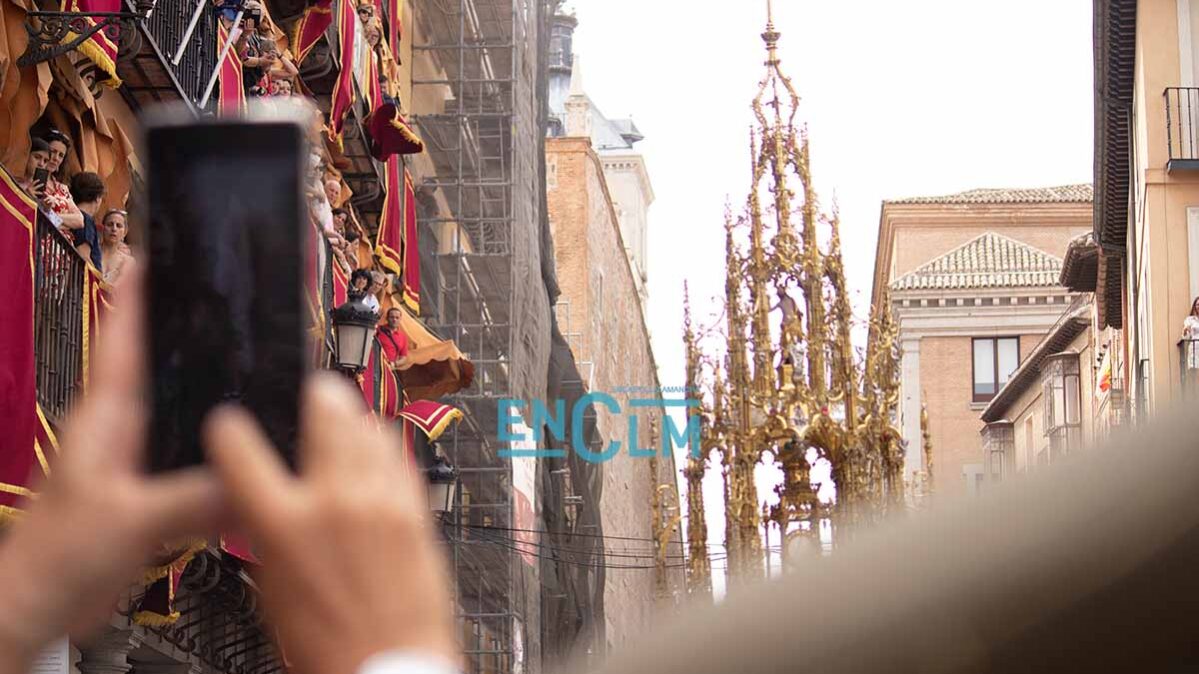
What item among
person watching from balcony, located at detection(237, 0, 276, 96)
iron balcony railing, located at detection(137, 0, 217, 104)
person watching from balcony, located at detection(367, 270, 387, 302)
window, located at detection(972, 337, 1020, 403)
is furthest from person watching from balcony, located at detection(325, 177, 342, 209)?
window, located at detection(972, 337, 1020, 403)

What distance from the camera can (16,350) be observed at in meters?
8.32

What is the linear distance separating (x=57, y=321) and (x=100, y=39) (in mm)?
1384

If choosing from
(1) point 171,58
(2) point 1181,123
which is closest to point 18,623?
(1) point 171,58

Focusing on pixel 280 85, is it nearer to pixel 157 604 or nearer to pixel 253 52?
pixel 253 52

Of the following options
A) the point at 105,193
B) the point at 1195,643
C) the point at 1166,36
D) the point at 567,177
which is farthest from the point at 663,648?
the point at 567,177

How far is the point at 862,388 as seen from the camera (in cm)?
2158

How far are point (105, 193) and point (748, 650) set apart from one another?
10.4 metres

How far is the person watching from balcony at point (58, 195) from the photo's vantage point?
30.8ft

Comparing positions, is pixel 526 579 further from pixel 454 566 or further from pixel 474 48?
pixel 474 48

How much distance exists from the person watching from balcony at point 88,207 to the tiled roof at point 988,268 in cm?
4473

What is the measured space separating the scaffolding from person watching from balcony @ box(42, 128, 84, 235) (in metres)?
14.6

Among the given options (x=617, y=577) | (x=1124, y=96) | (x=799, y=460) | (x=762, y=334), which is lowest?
(x=617, y=577)

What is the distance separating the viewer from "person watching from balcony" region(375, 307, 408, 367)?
18.1 meters

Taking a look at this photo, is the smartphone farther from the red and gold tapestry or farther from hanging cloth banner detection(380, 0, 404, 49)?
hanging cloth banner detection(380, 0, 404, 49)
